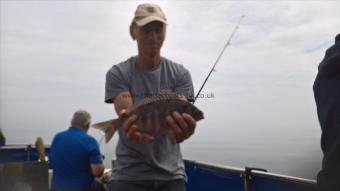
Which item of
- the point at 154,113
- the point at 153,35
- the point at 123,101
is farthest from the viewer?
the point at 153,35

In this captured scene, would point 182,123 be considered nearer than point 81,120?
Yes

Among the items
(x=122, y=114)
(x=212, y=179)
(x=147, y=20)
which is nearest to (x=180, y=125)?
(x=122, y=114)

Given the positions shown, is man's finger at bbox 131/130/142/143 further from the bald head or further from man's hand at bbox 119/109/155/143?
the bald head

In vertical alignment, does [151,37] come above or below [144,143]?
above

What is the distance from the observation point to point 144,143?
3.30m

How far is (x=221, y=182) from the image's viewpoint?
18.7 feet

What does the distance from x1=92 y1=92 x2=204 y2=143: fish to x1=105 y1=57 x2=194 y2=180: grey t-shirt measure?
20cm

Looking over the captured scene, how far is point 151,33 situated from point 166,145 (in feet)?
2.91

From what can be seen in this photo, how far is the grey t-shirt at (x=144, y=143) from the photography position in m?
3.29

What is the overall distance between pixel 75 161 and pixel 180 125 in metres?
4.27

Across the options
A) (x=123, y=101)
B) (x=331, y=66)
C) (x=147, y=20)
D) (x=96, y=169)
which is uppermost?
(x=147, y=20)

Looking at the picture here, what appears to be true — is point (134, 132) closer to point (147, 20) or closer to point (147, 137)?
point (147, 137)

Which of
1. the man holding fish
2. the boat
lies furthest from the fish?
the boat

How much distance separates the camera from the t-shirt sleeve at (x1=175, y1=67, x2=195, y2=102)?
3529 millimetres
